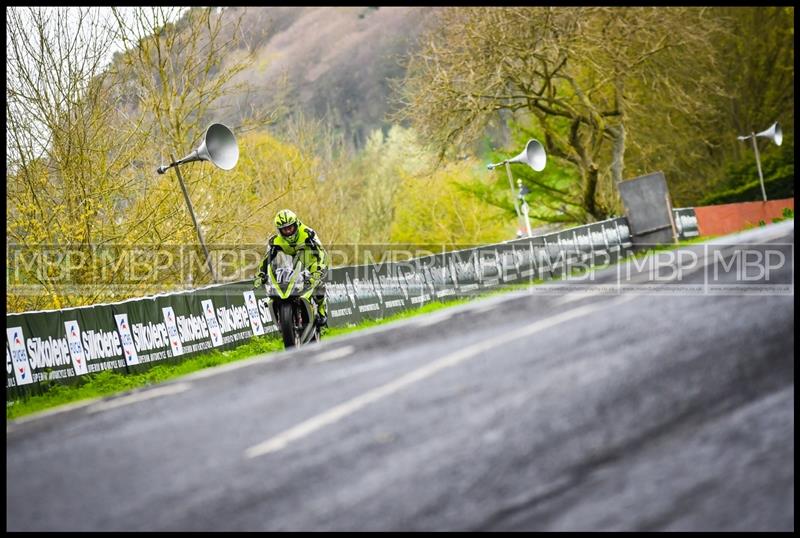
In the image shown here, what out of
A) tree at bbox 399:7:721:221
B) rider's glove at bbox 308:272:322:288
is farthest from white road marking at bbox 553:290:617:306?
tree at bbox 399:7:721:221

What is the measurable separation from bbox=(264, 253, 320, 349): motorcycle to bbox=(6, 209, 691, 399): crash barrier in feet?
9.77

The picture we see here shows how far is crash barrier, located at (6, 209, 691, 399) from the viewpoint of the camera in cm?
1475

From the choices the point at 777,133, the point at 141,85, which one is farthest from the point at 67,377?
the point at 777,133

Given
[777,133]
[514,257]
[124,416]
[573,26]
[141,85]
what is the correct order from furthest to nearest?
[777,133], [573,26], [141,85], [514,257], [124,416]

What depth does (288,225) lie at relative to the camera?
38.4 feet

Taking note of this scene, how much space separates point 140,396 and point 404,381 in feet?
3.55

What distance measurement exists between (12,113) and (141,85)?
576cm

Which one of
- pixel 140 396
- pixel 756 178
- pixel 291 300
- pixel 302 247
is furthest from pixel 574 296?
pixel 756 178

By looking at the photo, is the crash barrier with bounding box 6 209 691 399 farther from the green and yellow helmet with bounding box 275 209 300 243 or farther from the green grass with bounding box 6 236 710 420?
the green and yellow helmet with bounding box 275 209 300 243

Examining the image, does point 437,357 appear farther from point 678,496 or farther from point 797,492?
point 797,492

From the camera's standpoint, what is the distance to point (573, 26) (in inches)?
1291

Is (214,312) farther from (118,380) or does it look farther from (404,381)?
(404,381)

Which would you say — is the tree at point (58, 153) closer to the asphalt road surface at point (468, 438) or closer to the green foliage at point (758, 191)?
the asphalt road surface at point (468, 438)

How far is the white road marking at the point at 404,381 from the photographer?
248cm
